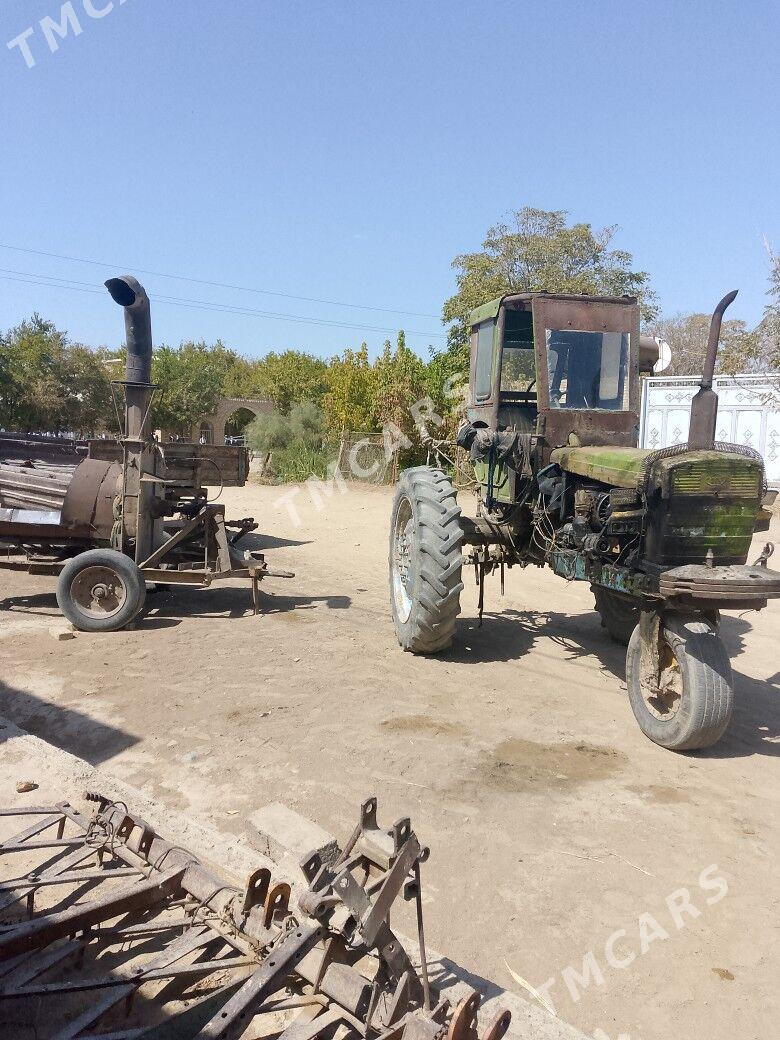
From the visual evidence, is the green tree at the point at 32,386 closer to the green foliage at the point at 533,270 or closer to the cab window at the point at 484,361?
the green foliage at the point at 533,270

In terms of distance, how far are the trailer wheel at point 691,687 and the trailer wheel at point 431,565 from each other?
5.42ft

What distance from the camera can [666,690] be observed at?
15.3ft

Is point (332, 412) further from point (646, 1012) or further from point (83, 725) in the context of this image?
point (646, 1012)

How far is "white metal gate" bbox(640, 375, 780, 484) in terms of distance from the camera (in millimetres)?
18609

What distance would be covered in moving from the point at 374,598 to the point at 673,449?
4942 millimetres

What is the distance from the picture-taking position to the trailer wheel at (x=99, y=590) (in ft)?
23.7

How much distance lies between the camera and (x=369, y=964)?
2619mm

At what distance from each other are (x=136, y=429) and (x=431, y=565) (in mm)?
3612

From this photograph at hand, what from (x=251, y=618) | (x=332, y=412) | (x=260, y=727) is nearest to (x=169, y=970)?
(x=260, y=727)

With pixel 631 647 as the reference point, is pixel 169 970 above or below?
below

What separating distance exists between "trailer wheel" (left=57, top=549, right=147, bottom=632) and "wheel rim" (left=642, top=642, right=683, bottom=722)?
4.72 metres

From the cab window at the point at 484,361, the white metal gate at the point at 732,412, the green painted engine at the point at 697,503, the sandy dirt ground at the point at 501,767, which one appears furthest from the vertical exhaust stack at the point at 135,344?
the white metal gate at the point at 732,412

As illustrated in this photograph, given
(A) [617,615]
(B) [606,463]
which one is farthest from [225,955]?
(A) [617,615]

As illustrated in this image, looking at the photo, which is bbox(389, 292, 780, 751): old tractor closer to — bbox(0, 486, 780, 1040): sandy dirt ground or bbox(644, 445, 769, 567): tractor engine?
bbox(644, 445, 769, 567): tractor engine
